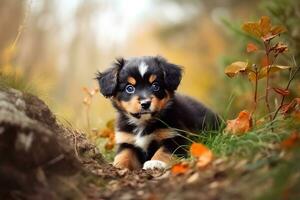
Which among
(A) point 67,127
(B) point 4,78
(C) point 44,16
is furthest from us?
(C) point 44,16

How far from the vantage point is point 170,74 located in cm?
636

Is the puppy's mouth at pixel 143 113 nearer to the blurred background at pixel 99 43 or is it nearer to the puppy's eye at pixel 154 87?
the puppy's eye at pixel 154 87

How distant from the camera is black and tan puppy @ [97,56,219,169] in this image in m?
6.12

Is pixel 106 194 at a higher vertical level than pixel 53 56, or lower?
lower

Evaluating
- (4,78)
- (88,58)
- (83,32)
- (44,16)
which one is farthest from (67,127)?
(88,58)

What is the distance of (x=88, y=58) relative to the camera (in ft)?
67.9

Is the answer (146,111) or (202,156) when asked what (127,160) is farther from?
(202,156)

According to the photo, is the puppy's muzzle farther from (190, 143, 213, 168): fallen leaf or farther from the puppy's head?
(190, 143, 213, 168): fallen leaf

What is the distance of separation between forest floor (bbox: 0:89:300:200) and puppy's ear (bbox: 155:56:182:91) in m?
1.57

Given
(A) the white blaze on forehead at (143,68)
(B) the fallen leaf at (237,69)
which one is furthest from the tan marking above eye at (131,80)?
(B) the fallen leaf at (237,69)

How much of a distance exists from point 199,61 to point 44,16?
20.9ft

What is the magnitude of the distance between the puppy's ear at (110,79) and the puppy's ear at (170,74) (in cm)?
42

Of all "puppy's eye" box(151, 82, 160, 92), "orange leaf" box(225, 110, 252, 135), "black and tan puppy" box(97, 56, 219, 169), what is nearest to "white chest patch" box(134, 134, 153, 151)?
"black and tan puppy" box(97, 56, 219, 169)

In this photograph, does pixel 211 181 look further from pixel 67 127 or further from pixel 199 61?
pixel 199 61
